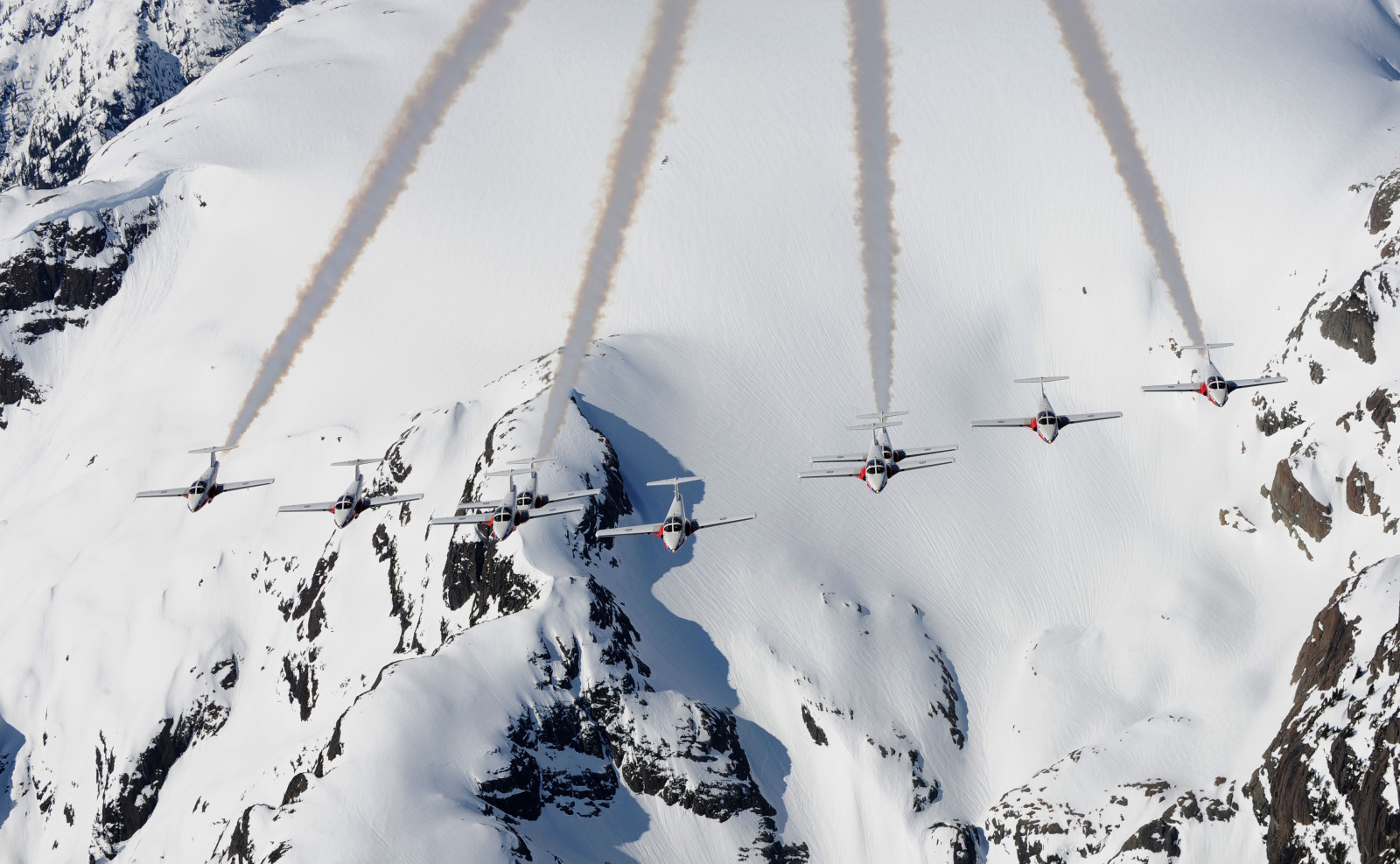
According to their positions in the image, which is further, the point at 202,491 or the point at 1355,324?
the point at 1355,324

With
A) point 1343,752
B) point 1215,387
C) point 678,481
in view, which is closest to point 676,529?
point 678,481

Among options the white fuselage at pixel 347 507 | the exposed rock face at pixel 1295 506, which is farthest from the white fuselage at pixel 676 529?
the exposed rock face at pixel 1295 506

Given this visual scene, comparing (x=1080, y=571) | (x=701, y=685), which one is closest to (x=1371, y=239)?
(x=1080, y=571)

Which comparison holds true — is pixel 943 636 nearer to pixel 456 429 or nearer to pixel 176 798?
pixel 456 429

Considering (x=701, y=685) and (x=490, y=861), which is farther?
(x=701, y=685)

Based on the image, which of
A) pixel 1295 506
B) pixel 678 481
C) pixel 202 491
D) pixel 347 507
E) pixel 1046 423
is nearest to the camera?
pixel 678 481

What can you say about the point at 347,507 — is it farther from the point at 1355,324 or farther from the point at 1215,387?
the point at 1355,324

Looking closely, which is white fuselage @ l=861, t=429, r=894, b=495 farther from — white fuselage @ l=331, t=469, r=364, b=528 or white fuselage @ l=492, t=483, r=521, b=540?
white fuselage @ l=331, t=469, r=364, b=528
